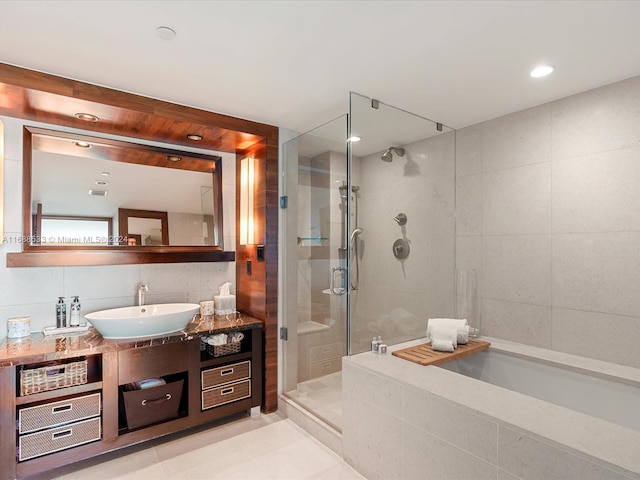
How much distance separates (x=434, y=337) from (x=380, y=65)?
181cm

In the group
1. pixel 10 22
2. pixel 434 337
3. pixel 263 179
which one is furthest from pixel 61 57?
pixel 434 337

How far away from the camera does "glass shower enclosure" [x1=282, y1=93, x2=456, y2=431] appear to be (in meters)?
2.53

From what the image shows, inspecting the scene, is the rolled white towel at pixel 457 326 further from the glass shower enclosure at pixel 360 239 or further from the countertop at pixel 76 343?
the countertop at pixel 76 343

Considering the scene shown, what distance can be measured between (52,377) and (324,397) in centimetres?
178

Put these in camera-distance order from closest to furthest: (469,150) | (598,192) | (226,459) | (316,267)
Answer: (598,192)
(226,459)
(316,267)
(469,150)

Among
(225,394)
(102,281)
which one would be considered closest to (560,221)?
(225,394)

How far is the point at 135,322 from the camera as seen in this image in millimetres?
2338

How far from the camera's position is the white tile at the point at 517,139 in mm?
2492

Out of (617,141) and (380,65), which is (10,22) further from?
(617,141)

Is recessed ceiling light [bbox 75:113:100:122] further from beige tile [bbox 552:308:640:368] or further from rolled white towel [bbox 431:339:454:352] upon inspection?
beige tile [bbox 552:308:640:368]

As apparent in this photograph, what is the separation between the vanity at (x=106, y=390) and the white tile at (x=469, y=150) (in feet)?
7.11

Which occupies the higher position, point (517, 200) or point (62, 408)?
point (517, 200)

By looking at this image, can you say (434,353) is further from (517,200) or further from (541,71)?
(541,71)

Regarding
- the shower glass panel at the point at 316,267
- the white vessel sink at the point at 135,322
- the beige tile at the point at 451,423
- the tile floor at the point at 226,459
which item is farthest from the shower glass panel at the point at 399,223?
the white vessel sink at the point at 135,322
